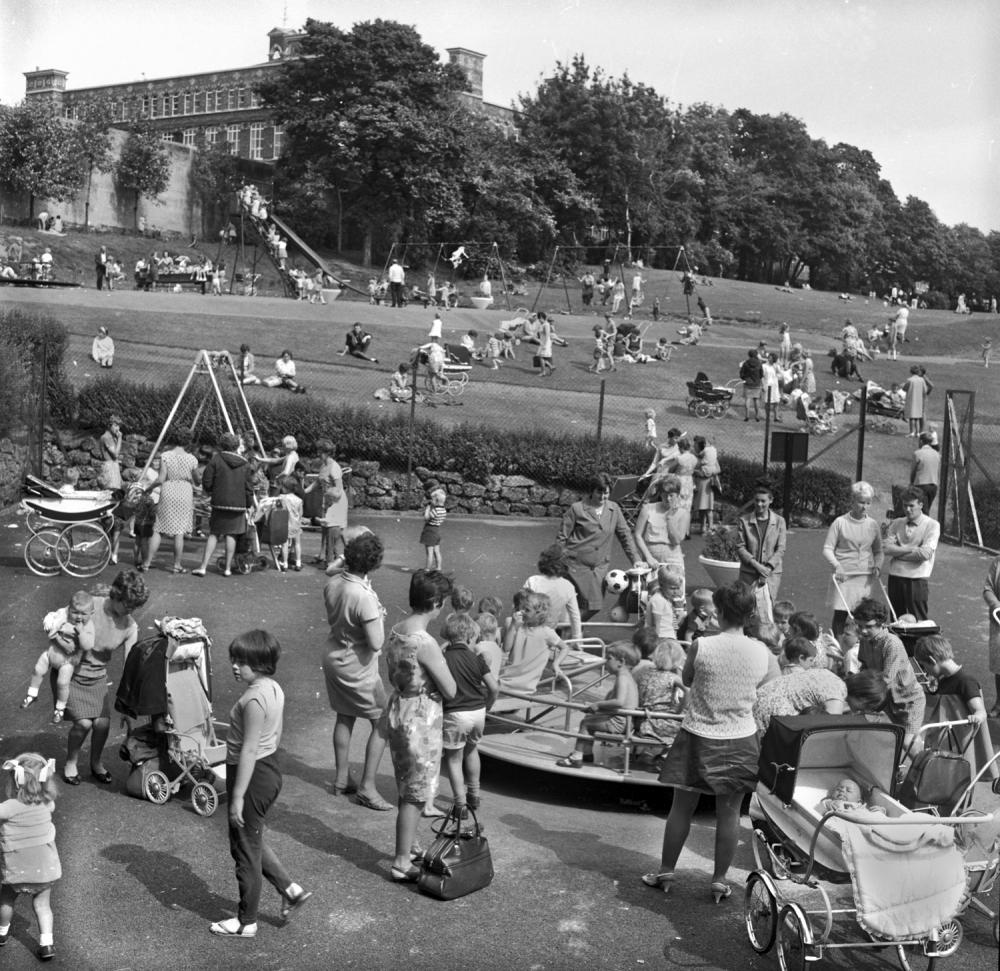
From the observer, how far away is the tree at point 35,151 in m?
50.8

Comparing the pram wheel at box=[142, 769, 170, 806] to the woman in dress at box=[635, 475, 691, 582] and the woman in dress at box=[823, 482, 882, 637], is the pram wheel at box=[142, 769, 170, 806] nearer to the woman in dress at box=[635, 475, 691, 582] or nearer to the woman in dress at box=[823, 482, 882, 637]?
the woman in dress at box=[635, 475, 691, 582]

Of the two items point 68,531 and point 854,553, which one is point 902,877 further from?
point 68,531

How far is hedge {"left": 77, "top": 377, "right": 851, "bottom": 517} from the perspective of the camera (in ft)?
69.2

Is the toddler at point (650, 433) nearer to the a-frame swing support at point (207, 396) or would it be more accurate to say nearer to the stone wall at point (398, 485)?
the stone wall at point (398, 485)

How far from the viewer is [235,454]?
14336mm

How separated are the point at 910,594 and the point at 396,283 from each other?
31.6 meters

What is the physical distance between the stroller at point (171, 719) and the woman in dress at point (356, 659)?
0.79m

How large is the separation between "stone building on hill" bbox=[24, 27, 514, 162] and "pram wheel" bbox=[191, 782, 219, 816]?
48.2 metres

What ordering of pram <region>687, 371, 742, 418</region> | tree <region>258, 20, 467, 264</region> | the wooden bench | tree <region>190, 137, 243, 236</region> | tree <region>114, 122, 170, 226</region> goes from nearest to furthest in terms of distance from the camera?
1. pram <region>687, 371, 742, 418</region>
2. tree <region>258, 20, 467, 264</region>
3. the wooden bench
4. tree <region>114, 122, 170, 226</region>
5. tree <region>190, 137, 243, 236</region>

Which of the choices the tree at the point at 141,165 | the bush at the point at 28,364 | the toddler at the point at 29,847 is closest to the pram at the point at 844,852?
the toddler at the point at 29,847

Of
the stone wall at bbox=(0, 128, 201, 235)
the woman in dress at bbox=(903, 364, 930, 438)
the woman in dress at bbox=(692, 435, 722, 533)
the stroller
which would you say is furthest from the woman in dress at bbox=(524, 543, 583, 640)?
the stone wall at bbox=(0, 128, 201, 235)

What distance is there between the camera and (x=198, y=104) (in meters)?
63.4

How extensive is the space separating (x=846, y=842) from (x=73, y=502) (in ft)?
36.0

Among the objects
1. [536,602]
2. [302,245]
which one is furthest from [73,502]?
[302,245]
